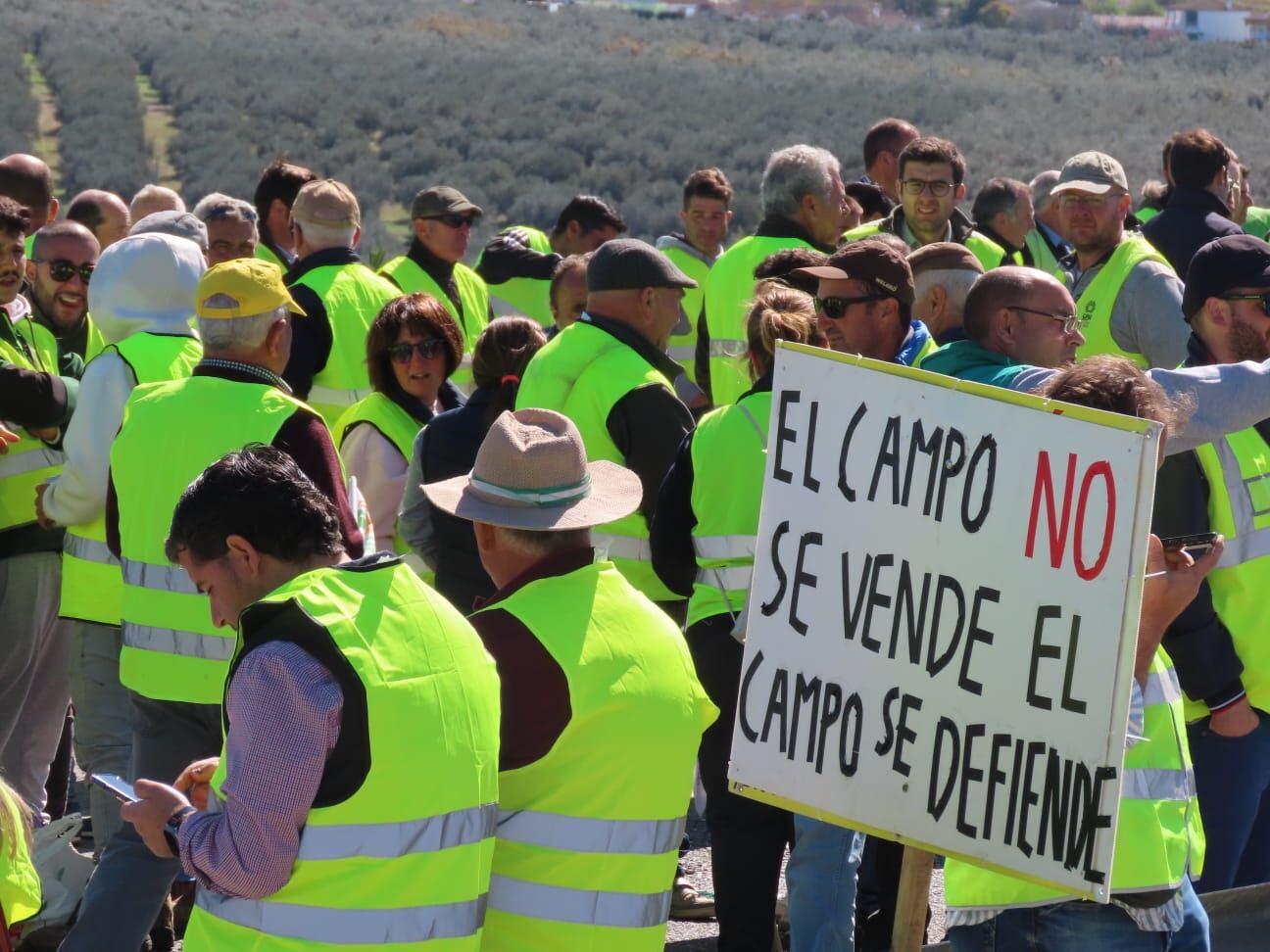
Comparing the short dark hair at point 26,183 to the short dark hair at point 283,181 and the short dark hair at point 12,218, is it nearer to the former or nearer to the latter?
the short dark hair at point 283,181

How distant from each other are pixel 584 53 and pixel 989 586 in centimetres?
3276

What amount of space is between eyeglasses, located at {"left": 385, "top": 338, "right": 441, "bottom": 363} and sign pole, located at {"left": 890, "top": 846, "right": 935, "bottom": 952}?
2.94 m

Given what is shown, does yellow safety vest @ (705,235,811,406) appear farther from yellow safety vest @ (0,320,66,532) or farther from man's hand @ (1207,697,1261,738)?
man's hand @ (1207,697,1261,738)

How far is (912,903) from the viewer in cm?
398

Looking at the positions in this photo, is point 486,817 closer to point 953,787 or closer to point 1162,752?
point 953,787

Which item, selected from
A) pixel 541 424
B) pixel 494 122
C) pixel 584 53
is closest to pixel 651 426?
pixel 541 424

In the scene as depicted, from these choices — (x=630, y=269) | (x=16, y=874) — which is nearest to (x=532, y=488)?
(x=16, y=874)

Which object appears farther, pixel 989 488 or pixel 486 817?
pixel 989 488

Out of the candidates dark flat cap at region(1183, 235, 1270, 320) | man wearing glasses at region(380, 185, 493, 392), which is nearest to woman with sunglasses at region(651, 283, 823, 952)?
dark flat cap at region(1183, 235, 1270, 320)

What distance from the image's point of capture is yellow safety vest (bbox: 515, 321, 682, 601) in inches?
230

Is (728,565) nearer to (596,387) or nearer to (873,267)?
(596,387)

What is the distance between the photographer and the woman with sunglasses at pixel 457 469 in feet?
19.2

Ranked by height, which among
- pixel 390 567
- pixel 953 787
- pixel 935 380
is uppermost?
pixel 935 380

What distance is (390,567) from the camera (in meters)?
3.27
